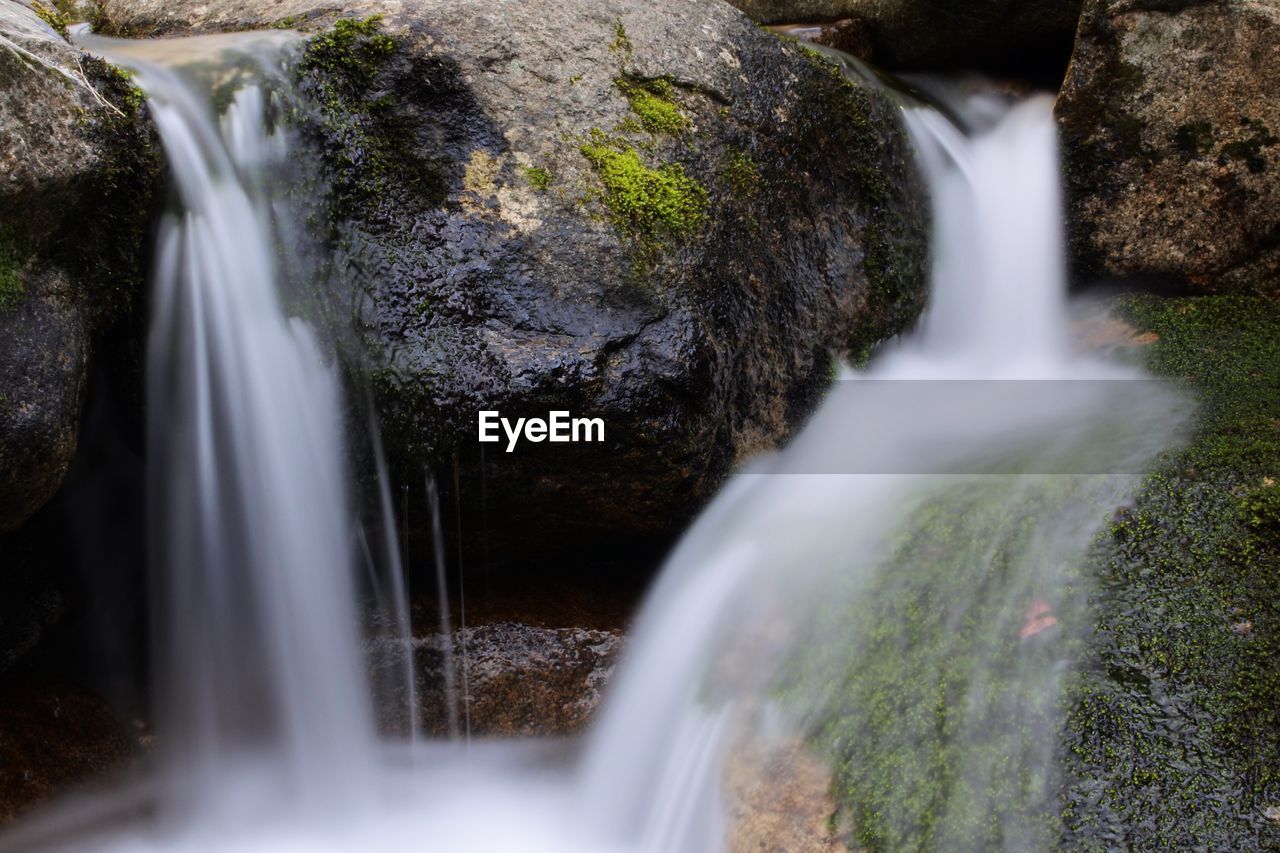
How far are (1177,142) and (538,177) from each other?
11.0 ft

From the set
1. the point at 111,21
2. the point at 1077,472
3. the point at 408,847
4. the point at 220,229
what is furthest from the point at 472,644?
the point at 111,21

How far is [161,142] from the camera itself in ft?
10.6

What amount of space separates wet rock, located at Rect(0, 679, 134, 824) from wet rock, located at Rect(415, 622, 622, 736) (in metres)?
1.06

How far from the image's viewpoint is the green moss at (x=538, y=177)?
11.6ft

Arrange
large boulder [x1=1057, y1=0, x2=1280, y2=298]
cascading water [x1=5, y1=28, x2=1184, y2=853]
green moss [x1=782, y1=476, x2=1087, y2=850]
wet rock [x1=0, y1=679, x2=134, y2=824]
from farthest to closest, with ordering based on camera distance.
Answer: large boulder [x1=1057, y1=0, x2=1280, y2=298]
wet rock [x1=0, y1=679, x2=134, y2=824]
cascading water [x1=5, y1=28, x2=1184, y2=853]
green moss [x1=782, y1=476, x2=1087, y2=850]

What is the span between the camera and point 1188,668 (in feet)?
8.20

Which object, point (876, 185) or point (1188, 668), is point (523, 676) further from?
point (876, 185)

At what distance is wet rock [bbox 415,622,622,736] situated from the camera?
3473 millimetres

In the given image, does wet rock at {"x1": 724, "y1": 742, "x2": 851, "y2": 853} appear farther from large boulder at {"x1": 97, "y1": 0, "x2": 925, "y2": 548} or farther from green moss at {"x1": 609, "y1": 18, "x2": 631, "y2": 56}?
green moss at {"x1": 609, "y1": 18, "x2": 631, "y2": 56}

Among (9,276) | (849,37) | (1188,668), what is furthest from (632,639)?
(849,37)

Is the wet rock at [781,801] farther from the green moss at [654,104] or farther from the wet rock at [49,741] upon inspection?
the green moss at [654,104]

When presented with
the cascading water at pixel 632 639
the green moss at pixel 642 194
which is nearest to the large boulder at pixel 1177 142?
the cascading water at pixel 632 639

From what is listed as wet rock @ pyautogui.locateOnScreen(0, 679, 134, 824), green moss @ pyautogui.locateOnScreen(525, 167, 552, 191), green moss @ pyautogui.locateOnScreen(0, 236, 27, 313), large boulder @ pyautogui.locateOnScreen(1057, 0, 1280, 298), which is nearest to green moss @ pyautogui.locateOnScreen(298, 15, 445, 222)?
green moss @ pyautogui.locateOnScreen(525, 167, 552, 191)

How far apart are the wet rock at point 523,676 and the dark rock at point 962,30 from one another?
170 inches
